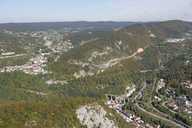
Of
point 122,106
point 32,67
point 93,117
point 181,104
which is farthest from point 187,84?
point 32,67

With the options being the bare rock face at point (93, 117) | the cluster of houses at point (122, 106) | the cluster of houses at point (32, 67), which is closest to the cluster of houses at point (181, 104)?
the cluster of houses at point (122, 106)

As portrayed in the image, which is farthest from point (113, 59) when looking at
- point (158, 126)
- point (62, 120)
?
point (62, 120)

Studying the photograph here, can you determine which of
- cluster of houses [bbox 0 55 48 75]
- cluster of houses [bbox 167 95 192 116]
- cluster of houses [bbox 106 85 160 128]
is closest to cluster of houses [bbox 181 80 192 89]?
cluster of houses [bbox 167 95 192 116]

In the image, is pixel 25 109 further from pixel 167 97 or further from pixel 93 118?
pixel 167 97

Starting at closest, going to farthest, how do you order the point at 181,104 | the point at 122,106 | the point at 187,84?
the point at 122,106
the point at 181,104
the point at 187,84

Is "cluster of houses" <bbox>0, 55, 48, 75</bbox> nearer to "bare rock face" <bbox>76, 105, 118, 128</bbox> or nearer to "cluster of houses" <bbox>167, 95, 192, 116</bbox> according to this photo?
"cluster of houses" <bbox>167, 95, 192, 116</bbox>

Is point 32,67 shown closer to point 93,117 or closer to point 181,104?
point 181,104
